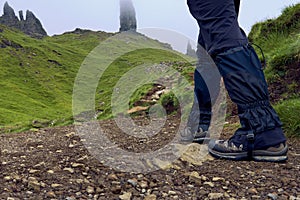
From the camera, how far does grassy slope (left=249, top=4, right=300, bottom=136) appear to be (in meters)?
4.96

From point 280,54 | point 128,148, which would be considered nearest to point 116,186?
point 128,148

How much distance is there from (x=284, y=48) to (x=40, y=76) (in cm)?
11854

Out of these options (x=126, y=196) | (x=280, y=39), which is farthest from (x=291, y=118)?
(x=280, y=39)

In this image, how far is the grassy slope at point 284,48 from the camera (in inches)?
195

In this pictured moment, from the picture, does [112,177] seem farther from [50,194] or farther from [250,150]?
[250,150]

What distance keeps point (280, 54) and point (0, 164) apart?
565 centimetres

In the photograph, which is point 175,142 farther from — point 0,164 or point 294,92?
point 294,92

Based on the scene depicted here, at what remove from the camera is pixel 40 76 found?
119 meters

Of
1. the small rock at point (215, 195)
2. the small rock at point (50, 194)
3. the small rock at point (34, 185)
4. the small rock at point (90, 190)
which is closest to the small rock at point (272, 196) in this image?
the small rock at point (215, 195)

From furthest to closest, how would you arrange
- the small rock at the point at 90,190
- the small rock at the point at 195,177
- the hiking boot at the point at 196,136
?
the hiking boot at the point at 196,136 → the small rock at the point at 195,177 → the small rock at the point at 90,190

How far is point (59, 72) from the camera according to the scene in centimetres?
12681

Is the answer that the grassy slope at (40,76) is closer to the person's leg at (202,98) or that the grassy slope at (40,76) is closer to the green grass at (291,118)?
the green grass at (291,118)

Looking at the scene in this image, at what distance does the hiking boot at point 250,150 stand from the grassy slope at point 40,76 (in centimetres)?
6936

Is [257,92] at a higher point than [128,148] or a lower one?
higher
